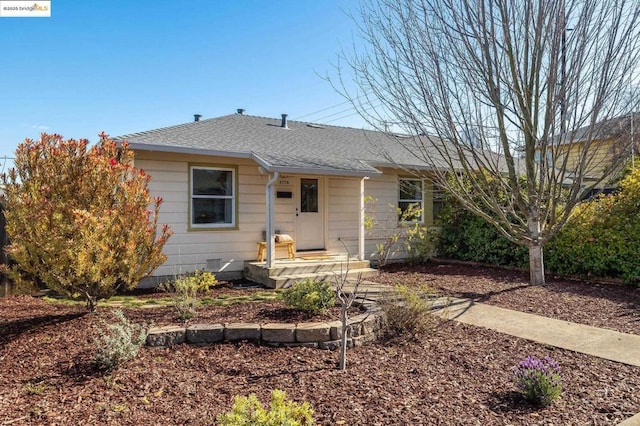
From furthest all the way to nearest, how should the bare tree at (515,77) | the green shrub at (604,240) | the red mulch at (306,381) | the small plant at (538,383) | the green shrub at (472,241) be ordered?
the green shrub at (472,241), the green shrub at (604,240), the bare tree at (515,77), the small plant at (538,383), the red mulch at (306,381)

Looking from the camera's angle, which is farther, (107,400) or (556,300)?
(556,300)

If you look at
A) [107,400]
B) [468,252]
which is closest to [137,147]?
[107,400]

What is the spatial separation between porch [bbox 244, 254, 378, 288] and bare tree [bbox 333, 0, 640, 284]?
2.81 meters

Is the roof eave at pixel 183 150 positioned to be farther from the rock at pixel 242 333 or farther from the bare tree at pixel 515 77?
the rock at pixel 242 333

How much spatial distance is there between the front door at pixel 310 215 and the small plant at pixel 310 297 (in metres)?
4.63

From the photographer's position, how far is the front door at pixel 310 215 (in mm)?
9750

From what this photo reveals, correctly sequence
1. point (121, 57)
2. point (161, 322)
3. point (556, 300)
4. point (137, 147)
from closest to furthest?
point (161, 322) < point (556, 300) < point (137, 147) < point (121, 57)

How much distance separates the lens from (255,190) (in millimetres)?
8945

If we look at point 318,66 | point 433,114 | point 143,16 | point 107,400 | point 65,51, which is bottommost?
point 107,400

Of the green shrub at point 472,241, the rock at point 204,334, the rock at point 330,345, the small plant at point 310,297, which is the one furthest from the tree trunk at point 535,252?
the rock at point 204,334

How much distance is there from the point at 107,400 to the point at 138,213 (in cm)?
237

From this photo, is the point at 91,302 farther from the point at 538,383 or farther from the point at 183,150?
the point at 538,383

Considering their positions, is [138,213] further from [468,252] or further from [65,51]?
[468,252]

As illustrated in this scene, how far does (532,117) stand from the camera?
6.51m
